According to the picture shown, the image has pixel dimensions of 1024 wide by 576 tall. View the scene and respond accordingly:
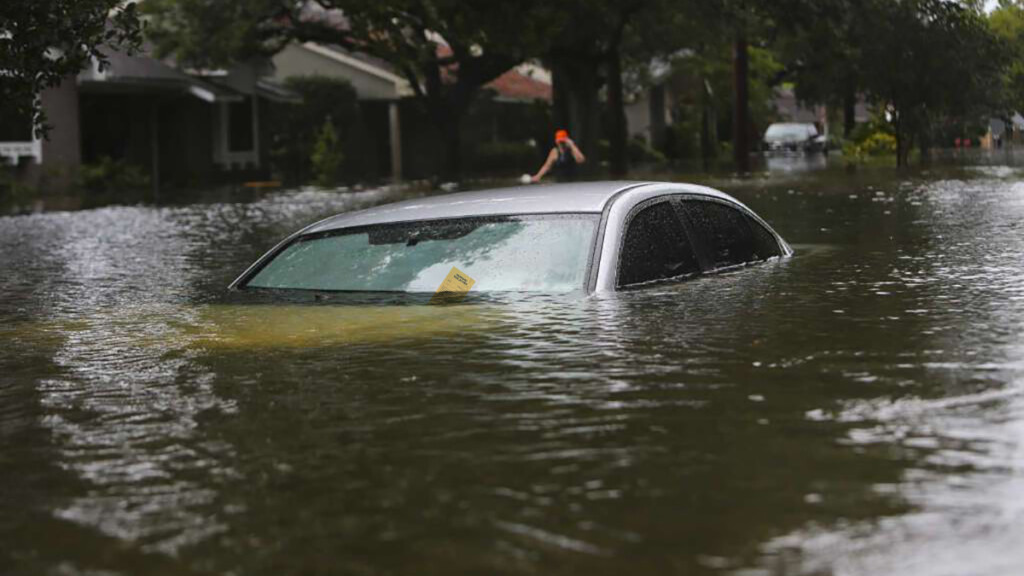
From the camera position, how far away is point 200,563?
453 centimetres

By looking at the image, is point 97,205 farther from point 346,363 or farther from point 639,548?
point 639,548

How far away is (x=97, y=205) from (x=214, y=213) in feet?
17.6

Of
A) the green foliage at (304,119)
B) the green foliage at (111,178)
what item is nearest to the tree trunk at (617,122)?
the green foliage at (304,119)

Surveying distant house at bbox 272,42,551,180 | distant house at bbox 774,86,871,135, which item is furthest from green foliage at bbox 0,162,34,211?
distant house at bbox 774,86,871,135

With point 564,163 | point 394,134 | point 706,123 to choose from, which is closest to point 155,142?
point 564,163

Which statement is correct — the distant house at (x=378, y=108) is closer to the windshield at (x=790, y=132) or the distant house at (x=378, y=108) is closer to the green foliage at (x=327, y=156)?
the green foliage at (x=327, y=156)

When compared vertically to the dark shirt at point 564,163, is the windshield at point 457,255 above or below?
below

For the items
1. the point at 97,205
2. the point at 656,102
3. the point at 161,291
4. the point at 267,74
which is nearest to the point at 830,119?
the point at 656,102

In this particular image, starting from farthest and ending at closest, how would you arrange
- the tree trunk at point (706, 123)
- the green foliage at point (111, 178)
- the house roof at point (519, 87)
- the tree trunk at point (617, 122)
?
the tree trunk at point (706, 123), the house roof at point (519, 87), the tree trunk at point (617, 122), the green foliage at point (111, 178)

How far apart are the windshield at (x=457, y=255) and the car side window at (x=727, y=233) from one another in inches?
44.6

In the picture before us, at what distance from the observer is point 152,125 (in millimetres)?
43156

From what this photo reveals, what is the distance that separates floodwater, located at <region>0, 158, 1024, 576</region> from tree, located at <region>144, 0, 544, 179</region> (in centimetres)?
2603

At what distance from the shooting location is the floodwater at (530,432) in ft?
15.2

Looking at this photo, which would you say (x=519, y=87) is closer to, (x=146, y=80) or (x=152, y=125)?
(x=152, y=125)
